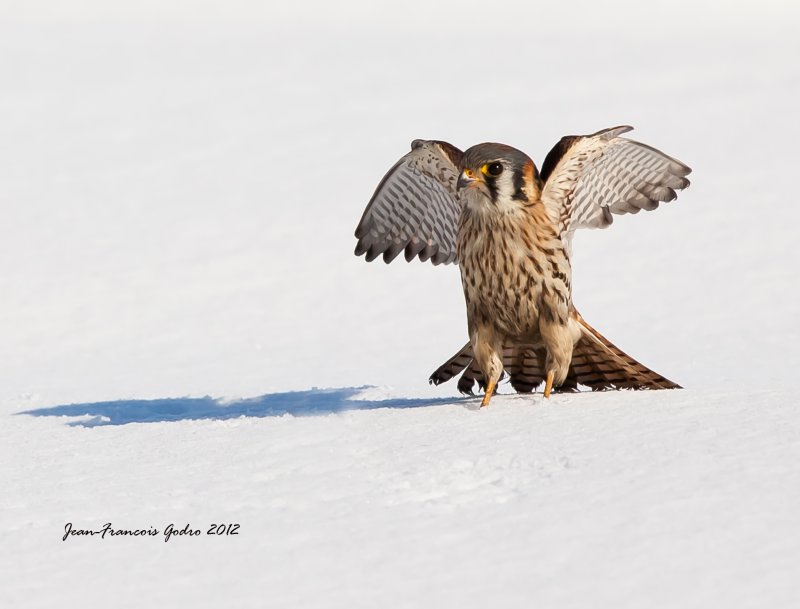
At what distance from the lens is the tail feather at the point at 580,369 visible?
224 inches

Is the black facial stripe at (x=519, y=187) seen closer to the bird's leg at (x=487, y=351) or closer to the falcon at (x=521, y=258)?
the falcon at (x=521, y=258)

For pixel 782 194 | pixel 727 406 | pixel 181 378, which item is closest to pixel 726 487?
pixel 727 406

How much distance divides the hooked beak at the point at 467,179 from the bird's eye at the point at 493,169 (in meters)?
0.05

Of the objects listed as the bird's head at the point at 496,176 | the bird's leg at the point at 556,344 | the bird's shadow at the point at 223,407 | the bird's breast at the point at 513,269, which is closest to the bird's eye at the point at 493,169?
the bird's head at the point at 496,176

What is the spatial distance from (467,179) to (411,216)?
1.20 m

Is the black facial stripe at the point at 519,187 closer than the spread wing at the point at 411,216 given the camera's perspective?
Yes

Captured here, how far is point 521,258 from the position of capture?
5.43 m

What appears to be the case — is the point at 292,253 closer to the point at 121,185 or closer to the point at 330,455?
the point at 121,185

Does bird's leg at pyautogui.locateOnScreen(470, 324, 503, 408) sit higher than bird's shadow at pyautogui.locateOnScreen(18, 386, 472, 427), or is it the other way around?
bird's leg at pyautogui.locateOnScreen(470, 324, 503, 408)

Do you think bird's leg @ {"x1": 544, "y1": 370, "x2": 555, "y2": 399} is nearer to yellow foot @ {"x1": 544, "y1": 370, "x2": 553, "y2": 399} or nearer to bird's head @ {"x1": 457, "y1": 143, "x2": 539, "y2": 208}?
yellow foot @ {"x1": 544, "y1": 370, "x2": 553, "y2": 399}

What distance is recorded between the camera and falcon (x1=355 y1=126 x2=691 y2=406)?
543cm

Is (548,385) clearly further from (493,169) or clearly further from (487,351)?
(493,169)

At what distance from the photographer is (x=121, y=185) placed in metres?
13.4

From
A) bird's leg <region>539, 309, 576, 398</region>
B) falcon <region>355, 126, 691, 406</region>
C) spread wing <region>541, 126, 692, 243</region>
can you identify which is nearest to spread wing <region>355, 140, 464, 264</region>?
falcon <region>355, 126, 691, 406</region>
